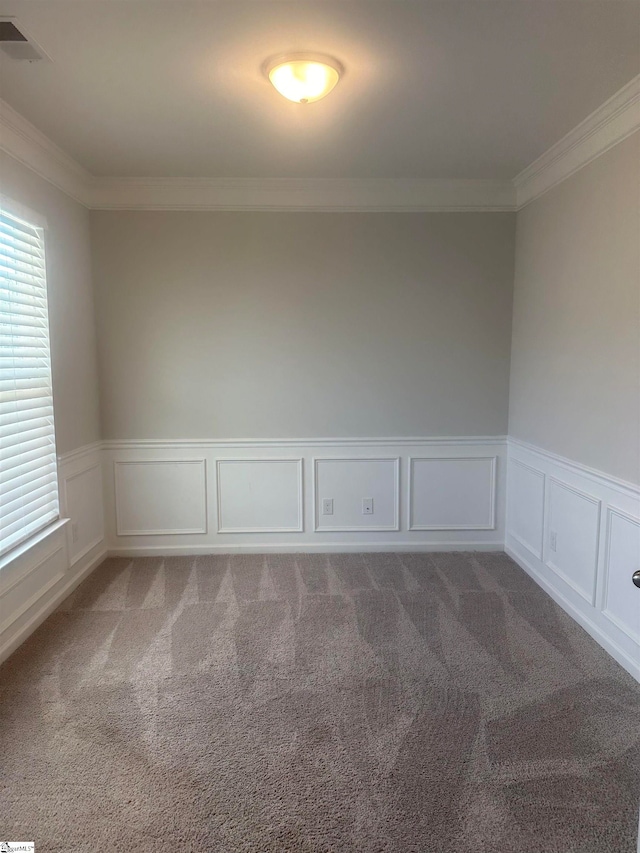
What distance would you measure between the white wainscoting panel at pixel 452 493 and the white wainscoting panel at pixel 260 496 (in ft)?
2.93

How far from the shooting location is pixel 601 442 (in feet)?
8.54

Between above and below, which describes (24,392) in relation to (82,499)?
above

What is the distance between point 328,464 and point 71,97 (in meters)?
2.64

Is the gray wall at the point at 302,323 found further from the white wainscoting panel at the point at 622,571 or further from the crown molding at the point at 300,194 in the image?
the white wainscoting panel at the point at 622,571

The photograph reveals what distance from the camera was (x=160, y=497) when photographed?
378cm

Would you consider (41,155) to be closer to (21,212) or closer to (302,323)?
(21,212)

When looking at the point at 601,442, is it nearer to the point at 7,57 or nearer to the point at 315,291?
the point at 315,291

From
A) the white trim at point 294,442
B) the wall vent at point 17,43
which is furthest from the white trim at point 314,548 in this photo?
the wall vent at point 17,43

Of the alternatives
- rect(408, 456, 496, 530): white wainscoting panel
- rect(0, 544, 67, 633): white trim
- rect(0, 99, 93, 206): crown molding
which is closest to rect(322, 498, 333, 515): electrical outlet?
rect(408, 456, 496, 530): white wainscoting panel

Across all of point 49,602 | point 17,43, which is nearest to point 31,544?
point 49,602

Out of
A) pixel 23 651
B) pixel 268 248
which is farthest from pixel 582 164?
pixel 23 651

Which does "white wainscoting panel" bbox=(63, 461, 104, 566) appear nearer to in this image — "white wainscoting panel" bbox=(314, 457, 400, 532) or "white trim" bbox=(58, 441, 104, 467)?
"white trim" bbox=(58, 441, 104, 467)

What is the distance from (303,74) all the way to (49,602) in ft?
9.95

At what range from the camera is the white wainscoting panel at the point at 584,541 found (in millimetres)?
2398
